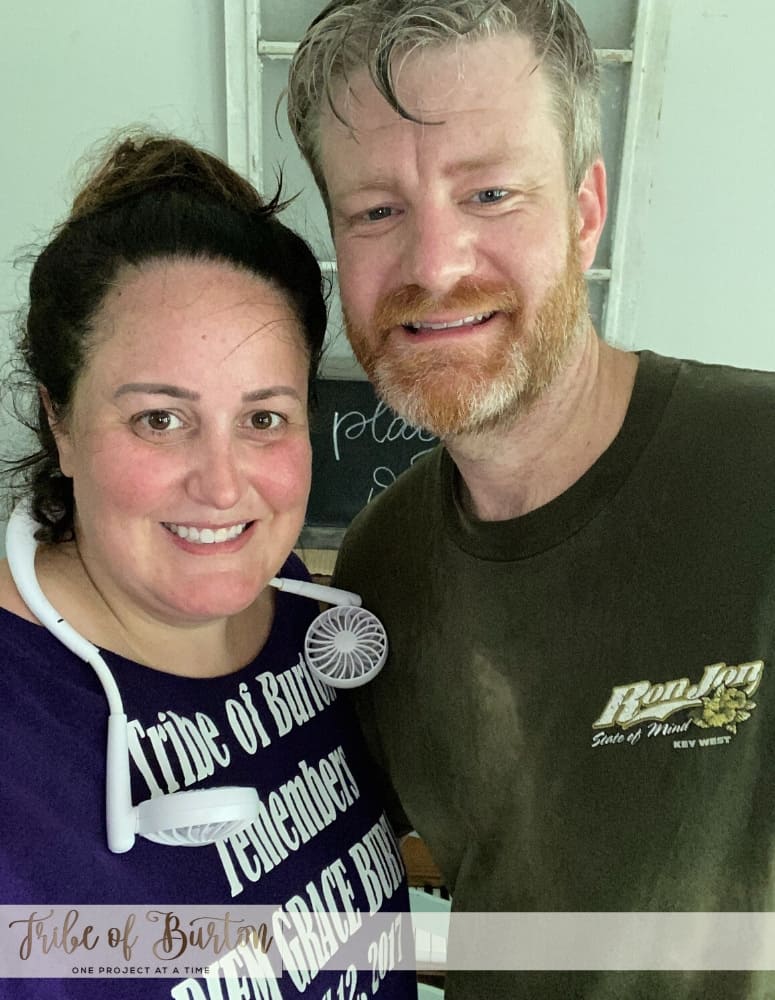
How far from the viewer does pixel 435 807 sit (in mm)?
1168

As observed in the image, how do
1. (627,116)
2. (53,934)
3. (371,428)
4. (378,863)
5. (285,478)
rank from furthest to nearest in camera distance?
(371,428)
(627,116)
(378,863)
(285,478)
(53,934)

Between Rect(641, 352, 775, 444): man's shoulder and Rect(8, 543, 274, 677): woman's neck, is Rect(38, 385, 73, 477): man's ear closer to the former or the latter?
Rect(8, 543, 274, 677): woman's neck

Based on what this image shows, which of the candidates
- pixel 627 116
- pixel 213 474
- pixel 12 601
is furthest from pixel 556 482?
pixel 627 116

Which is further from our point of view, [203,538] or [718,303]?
[718,303]

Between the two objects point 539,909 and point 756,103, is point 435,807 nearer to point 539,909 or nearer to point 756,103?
point 539,909

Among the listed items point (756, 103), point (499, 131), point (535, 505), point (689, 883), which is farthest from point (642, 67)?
point (689, 883)

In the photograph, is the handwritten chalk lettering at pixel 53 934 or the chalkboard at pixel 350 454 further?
the chalkboard at pixel 350 454

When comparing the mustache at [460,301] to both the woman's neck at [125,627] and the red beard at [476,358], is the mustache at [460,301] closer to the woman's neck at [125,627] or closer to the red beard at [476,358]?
the red beard at [476,358]

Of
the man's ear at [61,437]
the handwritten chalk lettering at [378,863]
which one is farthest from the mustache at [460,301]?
the handwritten chalk lettering at [378,863]

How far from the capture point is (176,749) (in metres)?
0.96

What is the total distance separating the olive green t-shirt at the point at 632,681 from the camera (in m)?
0.92

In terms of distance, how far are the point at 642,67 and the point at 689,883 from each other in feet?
5.89

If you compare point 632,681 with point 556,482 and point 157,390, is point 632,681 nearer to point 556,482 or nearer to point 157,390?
point 556,482

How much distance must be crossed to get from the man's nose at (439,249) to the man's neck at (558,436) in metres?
0.19
